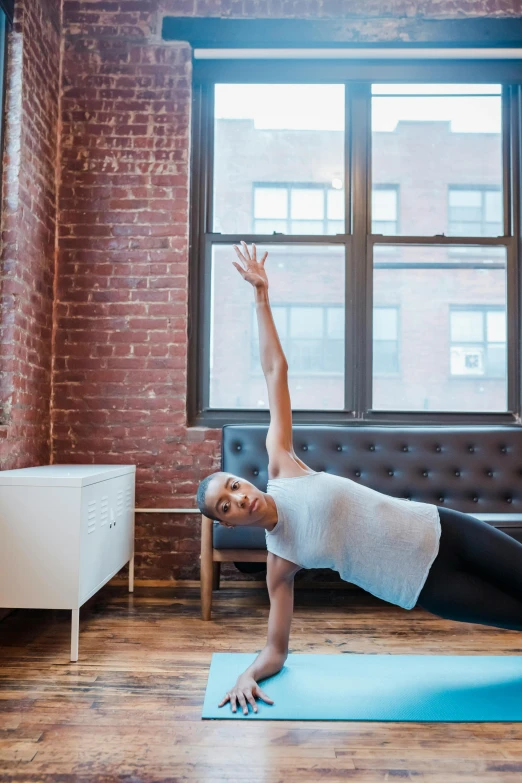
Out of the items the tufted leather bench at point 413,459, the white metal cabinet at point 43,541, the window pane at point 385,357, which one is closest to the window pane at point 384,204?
the window pane at point 385,357

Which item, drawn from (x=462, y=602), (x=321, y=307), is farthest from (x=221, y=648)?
(x=321, y=307)

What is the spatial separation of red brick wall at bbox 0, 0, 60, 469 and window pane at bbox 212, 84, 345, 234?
101 cm

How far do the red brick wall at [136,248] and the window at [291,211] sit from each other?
1.56 feet

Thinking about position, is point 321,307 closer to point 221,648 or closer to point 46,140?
point 46,140

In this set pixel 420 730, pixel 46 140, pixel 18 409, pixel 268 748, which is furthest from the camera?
pixel 46 140

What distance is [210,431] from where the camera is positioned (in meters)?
3.54

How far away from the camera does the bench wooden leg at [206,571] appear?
2836 mm

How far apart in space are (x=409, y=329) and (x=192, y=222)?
58.7 inches

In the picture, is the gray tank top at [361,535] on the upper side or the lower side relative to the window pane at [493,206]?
lower

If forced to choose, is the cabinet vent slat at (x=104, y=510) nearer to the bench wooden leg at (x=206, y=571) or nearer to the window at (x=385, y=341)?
the bench wooden leg at (x=206, y=571)

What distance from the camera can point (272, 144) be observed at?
3766mm

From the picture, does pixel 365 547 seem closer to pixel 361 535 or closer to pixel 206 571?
pixel 361 535

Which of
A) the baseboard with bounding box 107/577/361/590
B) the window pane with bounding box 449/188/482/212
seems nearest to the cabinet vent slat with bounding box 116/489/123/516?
the baseboard with bounding box 107/577/361/590

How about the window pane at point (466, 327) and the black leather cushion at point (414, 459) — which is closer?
the black leather cushion at point (414, 459)
